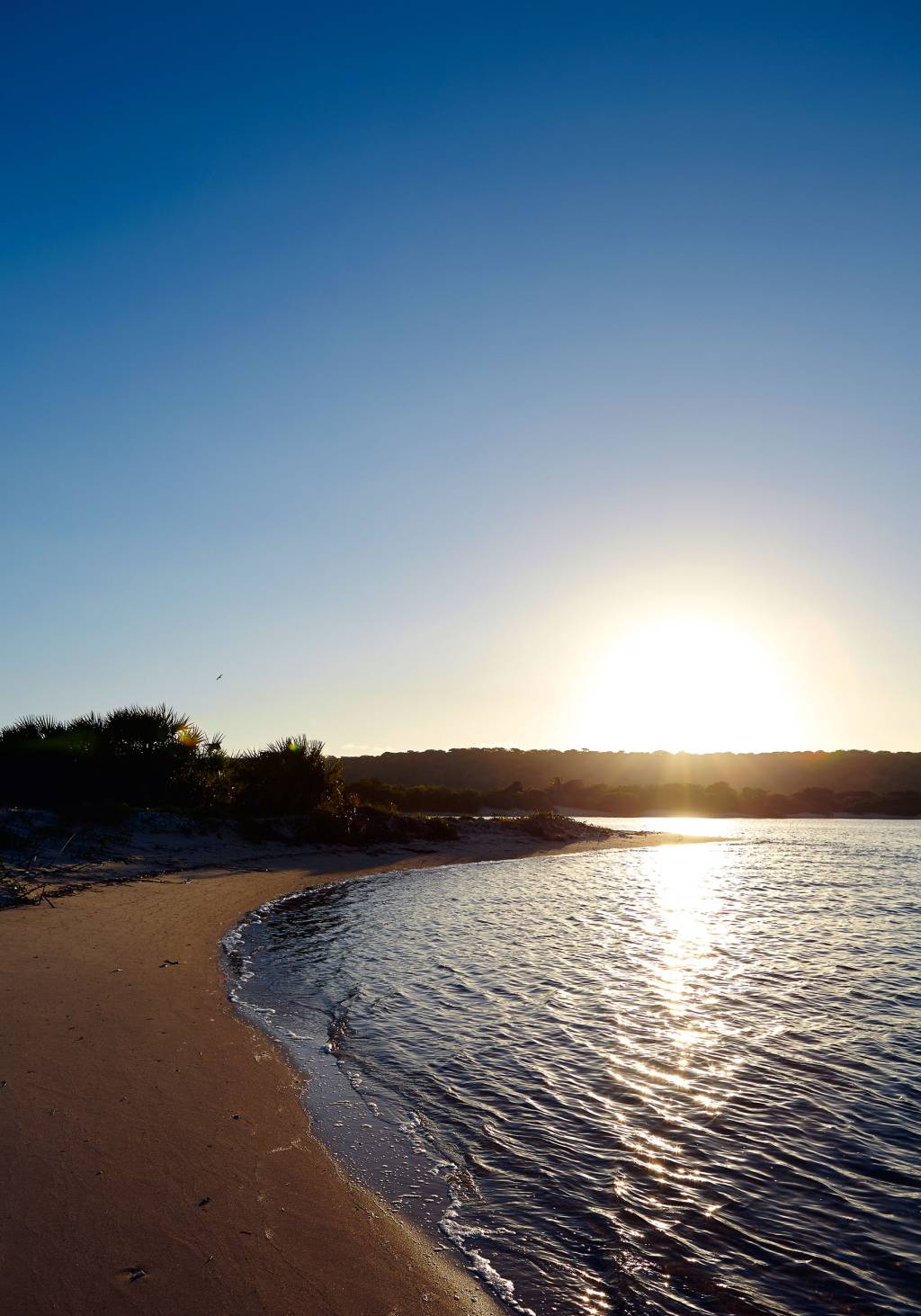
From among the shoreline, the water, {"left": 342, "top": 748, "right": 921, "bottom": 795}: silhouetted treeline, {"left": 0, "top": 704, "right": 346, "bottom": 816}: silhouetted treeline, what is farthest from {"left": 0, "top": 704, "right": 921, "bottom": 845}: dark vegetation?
{"left": 342, "top": 748, "right": 921, "bottom": 795}: silhouetted treeline

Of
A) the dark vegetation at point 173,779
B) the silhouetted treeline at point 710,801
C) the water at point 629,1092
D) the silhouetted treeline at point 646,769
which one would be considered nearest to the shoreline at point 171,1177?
the water at point 629,1092

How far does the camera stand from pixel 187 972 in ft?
41.5

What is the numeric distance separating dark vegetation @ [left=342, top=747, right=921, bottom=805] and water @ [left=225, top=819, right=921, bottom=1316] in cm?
7850

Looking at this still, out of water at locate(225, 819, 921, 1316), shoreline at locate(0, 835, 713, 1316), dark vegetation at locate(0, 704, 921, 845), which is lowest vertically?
water at locate(225, 819, 921, 1316)

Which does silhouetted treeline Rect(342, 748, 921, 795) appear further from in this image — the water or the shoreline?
the shoreline

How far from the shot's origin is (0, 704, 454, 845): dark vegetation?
29.1 meters

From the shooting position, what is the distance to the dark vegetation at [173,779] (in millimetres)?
29109

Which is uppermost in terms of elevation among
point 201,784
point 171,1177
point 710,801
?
point 201,784

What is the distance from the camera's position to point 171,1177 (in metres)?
5.90

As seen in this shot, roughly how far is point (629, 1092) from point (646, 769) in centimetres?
11298

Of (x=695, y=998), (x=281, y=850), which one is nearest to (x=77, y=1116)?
(x=695, y=998)

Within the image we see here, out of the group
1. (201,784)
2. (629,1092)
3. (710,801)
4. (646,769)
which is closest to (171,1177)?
(629,1092)

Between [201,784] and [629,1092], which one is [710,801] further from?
[629,1092]

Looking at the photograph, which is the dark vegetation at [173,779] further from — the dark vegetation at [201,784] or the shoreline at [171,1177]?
the shoreline at [171,1177]
